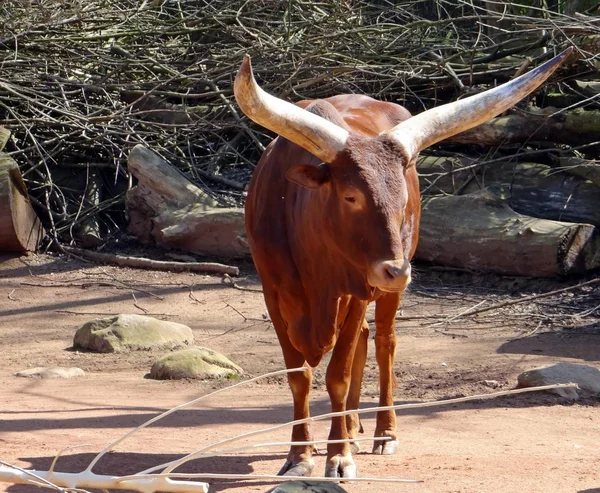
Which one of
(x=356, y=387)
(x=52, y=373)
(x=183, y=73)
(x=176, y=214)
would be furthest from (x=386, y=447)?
(x=183, y=73)

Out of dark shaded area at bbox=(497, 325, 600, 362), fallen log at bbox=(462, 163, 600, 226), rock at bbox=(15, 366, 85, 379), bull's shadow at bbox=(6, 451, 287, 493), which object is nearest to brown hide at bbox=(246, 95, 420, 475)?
bull's shadow at bbox=(6, 451, 287, 493)

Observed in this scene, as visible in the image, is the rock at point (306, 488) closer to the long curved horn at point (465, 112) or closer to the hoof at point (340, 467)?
the hoof at point (340, 467)

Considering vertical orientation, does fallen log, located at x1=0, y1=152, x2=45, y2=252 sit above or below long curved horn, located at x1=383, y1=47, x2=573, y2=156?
below

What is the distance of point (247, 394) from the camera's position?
271 inches

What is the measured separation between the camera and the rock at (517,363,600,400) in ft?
20.8

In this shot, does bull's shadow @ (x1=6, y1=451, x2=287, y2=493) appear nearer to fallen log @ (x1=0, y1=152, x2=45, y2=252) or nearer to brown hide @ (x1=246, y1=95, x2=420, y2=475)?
brown hide @ (x1=246, y1=95, x2=420, y2=475)

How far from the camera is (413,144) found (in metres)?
4.29

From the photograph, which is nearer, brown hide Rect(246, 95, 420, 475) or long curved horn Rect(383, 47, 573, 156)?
brown hide Rect(246, 95, 420, 475)

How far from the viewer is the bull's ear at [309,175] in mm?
4156

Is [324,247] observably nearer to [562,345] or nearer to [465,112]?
[465,112]

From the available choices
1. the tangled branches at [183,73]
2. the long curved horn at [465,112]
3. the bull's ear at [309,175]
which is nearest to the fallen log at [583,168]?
the tangled branches at [183,73]

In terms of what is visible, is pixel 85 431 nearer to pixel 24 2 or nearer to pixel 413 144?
pixel 413 144

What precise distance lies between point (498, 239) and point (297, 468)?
5.60 meters

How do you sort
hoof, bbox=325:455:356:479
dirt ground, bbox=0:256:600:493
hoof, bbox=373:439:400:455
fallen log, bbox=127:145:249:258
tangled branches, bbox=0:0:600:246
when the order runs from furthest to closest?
tangled branches, bbox=0:0:600:246 → fallen log, bbox=127:145:249:258 → hoof, bbox=373:439:400:455 → dirt ground, bbox=0:256:600:493 → hoof, bbox=325:455:356:479
